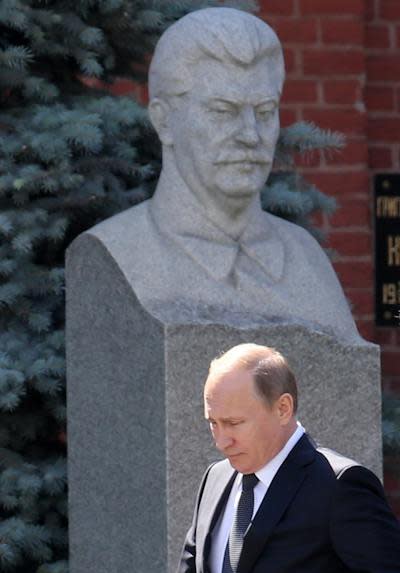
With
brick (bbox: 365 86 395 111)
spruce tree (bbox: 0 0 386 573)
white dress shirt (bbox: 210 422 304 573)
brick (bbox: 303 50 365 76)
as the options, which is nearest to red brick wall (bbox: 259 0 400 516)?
brick (bbox: 303 50 365 76)

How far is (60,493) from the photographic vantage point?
6.22m

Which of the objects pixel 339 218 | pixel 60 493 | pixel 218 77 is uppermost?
pixel 218 77

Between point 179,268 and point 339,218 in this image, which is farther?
point 339,218

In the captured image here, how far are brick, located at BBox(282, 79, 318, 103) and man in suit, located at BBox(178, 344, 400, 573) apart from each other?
4.10 metres

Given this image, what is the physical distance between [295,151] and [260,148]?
131cm

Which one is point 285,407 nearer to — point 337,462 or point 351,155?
point 337,462

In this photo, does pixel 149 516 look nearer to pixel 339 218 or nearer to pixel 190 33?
pixel 190 33

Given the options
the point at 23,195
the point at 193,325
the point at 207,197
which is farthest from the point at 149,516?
the point at 23,195

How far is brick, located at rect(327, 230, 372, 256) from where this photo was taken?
7.93m

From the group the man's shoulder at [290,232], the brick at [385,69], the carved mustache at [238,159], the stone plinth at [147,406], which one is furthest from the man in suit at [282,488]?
the brick at [385,69]

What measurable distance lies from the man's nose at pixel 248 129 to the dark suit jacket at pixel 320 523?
5.50 ft

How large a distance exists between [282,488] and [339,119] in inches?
168

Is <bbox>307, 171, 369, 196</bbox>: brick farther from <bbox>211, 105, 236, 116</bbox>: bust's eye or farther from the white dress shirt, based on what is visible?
the white dress shirt

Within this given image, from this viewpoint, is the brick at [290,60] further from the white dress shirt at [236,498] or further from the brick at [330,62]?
the white dress shirt at [236,498]
